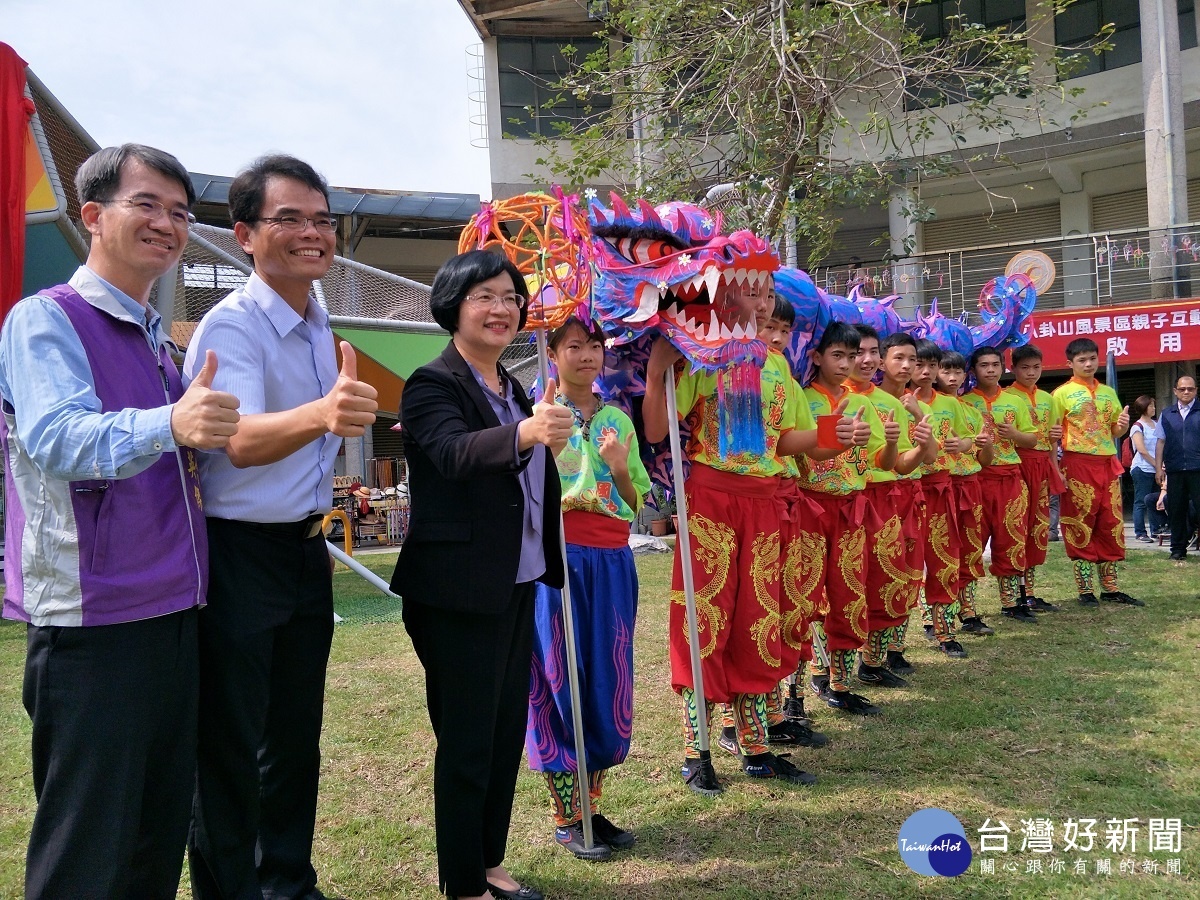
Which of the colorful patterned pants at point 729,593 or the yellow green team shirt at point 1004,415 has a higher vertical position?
the yellow green team shirt at point 1004,415

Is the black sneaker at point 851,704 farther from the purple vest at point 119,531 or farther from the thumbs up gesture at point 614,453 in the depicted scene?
the purple vest at point 119,531

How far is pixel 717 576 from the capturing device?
3689mm

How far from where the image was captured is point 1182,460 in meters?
9.06

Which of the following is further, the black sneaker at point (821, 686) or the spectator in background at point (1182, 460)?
the spectator in background at point (1182, 460)

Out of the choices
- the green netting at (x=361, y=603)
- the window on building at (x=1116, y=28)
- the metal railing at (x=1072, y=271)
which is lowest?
the green netting at (x=361, y=603)

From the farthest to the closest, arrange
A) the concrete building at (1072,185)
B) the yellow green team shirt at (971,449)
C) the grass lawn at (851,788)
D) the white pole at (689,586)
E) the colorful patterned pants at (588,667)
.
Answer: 1. the concrete building at (1072,185)
2. the yellow green team shirt at (971,449)
3. the white pole at (689,586)
4. the colorful patterned pants at (588,667)
5. the grass lawn at (851,788)

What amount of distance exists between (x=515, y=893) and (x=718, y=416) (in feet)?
6.16

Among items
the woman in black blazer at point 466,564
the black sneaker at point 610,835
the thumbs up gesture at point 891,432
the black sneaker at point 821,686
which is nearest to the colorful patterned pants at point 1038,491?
the black sneaker at point 821,686

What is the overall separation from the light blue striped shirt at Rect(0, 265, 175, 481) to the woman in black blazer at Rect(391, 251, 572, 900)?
2.41 ft

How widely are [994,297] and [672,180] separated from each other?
2.89 metres

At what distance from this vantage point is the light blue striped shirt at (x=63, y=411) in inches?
66.6

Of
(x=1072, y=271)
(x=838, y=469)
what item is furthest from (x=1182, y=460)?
(x=1072, y=271)

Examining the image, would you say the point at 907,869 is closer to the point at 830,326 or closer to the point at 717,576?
the point at 717,576

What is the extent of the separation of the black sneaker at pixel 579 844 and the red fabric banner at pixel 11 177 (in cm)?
369
